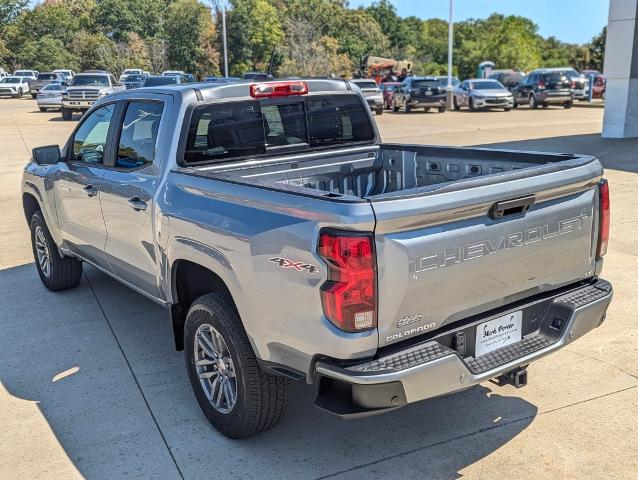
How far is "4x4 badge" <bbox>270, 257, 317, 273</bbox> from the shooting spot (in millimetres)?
2914

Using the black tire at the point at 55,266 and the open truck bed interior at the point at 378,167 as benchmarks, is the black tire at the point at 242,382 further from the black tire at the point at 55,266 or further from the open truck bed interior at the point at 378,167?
the black tire at the point at 55,266

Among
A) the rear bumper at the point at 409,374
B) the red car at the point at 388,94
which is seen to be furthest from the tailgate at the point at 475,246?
the red car at the point at 388,94

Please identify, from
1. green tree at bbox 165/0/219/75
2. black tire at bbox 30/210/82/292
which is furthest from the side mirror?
green tree at bbox 165/0/219/75

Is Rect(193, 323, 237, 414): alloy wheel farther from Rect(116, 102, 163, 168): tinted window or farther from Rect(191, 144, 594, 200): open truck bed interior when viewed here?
Rect(116, 102, 163, 168): tinted window

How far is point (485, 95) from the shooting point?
30766 millimetres

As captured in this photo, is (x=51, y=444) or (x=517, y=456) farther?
(x=51, y=444)

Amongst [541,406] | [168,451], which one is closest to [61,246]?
[168,451]

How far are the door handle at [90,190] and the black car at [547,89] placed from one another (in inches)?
1135

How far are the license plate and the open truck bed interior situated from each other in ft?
3.46

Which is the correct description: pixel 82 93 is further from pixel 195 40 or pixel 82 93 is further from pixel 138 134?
pixel 195 40

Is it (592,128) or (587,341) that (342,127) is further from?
(592,128)

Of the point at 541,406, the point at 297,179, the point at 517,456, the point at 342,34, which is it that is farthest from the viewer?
the point at 342,34

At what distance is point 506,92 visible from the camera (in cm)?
3084

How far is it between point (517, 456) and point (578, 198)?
1389mm
